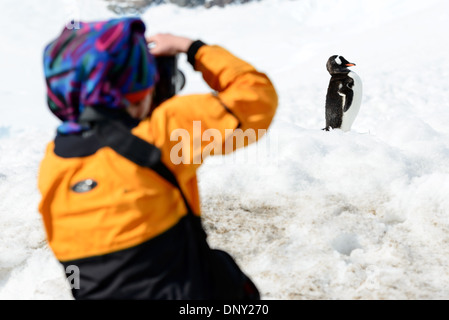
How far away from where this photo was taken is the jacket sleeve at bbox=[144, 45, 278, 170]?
0.85m

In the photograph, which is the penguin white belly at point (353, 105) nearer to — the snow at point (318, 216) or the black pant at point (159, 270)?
the snow at point (318, 216)

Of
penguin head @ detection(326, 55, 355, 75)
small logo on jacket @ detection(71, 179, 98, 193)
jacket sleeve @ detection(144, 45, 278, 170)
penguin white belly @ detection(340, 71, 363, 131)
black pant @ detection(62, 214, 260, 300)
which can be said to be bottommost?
penguin white belly @ detection(340, 71, 363, 131)

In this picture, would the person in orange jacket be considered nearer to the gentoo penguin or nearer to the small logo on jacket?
the small logo on jacket

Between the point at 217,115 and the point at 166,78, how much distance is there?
8.0 inches

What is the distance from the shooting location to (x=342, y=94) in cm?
550

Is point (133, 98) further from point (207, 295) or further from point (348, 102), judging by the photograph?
point (348, 102)

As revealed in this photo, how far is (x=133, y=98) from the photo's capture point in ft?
2.89

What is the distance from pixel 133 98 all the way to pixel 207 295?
1.53 feet

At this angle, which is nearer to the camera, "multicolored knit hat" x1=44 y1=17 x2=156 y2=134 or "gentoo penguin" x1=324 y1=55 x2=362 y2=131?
"multicolored knit hat" x1=44 y1=17 x2=156 y2=134

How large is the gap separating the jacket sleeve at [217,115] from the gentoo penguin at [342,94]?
15.2ft

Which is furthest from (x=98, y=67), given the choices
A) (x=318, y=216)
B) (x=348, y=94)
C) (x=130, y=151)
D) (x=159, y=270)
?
(x=348, y=94)

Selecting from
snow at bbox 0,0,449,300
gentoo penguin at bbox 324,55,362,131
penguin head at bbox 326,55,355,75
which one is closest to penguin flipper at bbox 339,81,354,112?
gentoo penguin at bbox 324,55,362,131

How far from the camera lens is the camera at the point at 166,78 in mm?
983

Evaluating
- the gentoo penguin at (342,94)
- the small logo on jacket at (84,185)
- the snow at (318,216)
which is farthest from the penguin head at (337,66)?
the small logo on jacket at (84,185)
